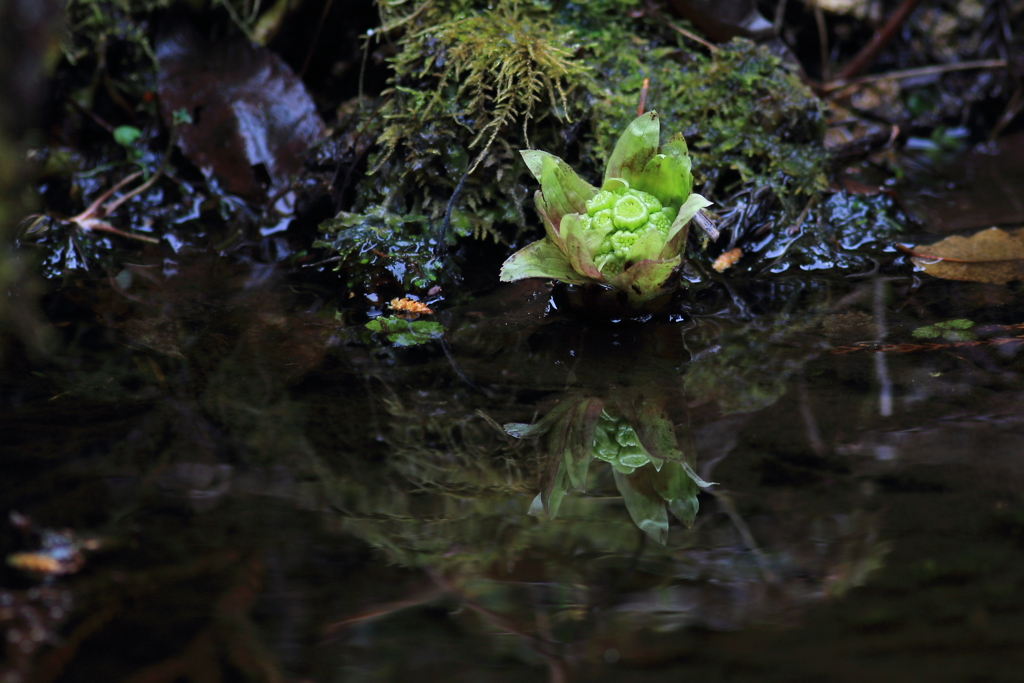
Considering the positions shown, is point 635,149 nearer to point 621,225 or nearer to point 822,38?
point 621,225

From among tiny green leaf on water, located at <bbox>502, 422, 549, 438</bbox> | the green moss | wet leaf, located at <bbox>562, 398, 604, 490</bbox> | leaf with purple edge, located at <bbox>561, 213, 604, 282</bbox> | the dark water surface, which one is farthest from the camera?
the green moss

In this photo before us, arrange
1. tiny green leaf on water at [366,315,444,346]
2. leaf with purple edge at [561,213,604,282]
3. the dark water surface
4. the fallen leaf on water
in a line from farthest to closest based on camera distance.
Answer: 1. the fallen leaf on water
2. tiny green leaf on water at [366,315,444,346]
3. leaf with purple edge at [561,213,604,282]
4. the dark water surface

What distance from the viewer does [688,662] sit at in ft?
3.01

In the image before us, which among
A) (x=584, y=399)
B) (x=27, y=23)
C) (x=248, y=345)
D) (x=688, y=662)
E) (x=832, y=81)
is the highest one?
(x=27, y=23)

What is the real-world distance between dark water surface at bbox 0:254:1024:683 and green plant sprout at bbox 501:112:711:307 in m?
0.15

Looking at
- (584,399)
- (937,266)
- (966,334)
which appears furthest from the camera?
(937,266)

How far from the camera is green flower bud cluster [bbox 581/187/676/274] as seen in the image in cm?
163

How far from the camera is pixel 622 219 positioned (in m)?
1.65

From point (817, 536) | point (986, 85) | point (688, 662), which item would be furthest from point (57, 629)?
point (986, 85)

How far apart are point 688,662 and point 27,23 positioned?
1.34m

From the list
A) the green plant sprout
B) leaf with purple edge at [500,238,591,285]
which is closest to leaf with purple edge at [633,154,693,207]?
the green plant sprout

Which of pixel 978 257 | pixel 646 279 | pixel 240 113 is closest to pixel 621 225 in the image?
pixel 646 279

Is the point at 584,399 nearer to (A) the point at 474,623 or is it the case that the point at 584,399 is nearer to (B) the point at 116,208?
(A) the point at 474,623

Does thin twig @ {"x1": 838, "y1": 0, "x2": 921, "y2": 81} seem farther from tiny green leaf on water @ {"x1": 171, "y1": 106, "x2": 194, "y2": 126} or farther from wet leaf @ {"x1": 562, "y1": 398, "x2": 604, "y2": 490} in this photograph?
tiny green leaf on water @ {"x1": 171, "y1": 106, "x2": 194, "y2": 126}
